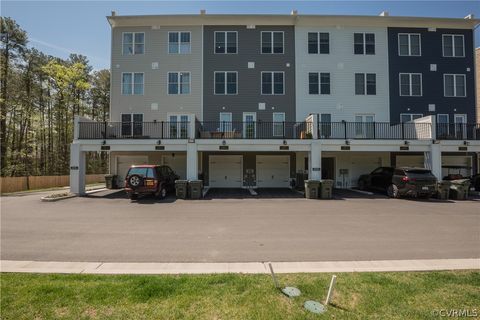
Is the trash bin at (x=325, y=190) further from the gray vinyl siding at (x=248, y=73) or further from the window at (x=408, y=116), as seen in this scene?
the window at (x=408, y=116)

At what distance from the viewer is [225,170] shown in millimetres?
21391

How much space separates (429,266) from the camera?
497cm

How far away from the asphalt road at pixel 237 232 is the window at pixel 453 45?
50.1 feet

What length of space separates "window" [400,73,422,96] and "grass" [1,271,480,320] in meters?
20.4

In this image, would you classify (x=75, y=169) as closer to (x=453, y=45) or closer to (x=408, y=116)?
→ (x=408, y=116)

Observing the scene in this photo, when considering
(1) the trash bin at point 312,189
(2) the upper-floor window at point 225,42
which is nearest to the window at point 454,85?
(1) the trash bin at point 312,189

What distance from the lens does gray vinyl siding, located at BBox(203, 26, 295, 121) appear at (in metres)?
20.9

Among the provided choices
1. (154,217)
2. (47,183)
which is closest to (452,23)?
(154,217)

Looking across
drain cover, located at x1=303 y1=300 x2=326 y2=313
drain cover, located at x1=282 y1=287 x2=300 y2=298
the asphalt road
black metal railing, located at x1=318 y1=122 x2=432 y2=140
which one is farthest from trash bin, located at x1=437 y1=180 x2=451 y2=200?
drain cover, located at x1=303 y1=300 x2=326 y2=313

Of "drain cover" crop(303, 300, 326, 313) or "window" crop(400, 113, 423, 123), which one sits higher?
"window" crop(400, 113, 423, 123)

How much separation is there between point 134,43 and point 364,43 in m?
18.5

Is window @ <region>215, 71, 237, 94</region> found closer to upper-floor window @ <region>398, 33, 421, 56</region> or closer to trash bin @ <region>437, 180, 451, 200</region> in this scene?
upper-floor window @ <region>398, 33, 421, 56</region>

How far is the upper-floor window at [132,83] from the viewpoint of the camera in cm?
2105

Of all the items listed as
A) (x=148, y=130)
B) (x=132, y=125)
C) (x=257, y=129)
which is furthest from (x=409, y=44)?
(x=132, y=125)
